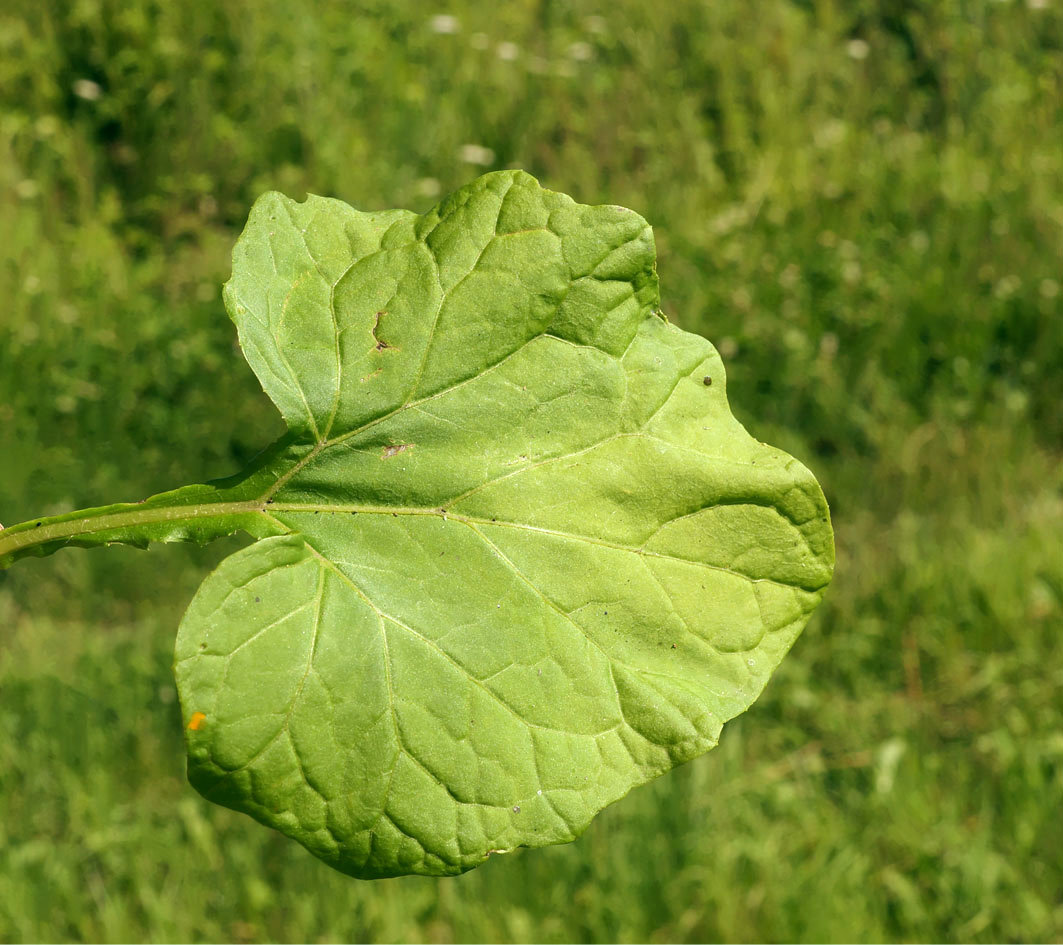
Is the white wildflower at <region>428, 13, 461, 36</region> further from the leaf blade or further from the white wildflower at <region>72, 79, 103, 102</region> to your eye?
the leaf blade

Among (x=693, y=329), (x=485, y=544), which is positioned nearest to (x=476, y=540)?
(x=485, y=544)

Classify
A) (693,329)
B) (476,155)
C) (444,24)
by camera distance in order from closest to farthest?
(693,329), (476,155), (444,24)

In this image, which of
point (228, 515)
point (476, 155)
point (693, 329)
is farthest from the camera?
point (476, 155)

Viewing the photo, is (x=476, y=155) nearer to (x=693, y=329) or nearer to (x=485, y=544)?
(x=693, y=329)

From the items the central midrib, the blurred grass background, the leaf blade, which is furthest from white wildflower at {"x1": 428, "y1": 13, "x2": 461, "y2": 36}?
the central midrib

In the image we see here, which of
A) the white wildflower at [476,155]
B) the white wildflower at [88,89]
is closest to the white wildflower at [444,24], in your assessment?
the white wildflower at [476,155]

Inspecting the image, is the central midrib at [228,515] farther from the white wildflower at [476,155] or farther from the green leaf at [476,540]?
the white wildflower at [476,155]
